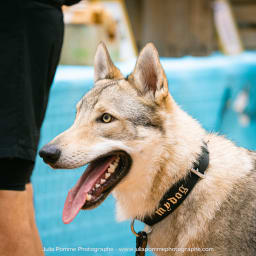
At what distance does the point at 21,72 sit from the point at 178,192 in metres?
0.72

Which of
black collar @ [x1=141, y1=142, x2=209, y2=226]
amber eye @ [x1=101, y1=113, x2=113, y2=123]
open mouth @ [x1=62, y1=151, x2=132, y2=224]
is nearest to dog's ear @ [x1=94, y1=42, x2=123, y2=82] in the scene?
amber eye @ [x1=101, y1=113, x2=113, y2=123]

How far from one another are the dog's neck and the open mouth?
0.07 metres

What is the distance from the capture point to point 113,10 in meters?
3.69

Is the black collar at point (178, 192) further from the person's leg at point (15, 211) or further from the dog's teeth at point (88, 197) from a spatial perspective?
the person's leg at point (15, 211)

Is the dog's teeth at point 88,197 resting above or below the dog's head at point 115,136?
below

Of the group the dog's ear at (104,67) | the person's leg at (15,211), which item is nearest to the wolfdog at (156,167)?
the person's leg at (15,211)

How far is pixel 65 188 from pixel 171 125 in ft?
3.44

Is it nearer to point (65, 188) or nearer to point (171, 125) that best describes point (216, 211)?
point (171, 125)

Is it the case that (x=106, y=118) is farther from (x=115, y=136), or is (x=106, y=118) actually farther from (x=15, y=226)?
(x=15, y=226)

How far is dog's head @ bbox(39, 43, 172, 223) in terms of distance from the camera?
140cm

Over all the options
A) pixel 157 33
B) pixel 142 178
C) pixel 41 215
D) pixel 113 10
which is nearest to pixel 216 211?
A: pixel 142 178

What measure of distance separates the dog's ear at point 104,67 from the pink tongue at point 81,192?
0.53m

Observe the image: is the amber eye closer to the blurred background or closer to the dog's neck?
the dog's neck

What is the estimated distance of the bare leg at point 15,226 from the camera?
53.7 inches
